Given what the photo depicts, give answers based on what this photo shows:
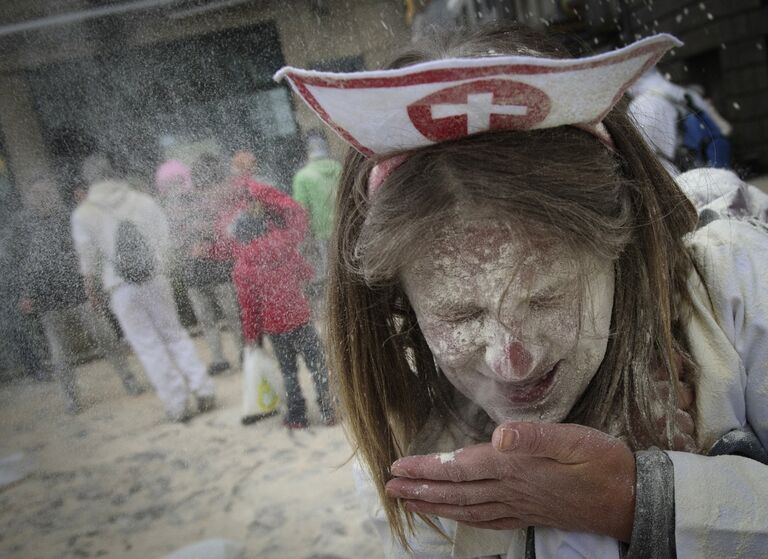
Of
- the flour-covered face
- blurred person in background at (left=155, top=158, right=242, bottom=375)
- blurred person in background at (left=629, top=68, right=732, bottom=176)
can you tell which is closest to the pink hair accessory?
the flour-covered face

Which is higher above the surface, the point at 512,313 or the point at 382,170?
the point at 382,170

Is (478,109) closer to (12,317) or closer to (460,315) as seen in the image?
(460,315)

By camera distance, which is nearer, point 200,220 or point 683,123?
point 200,220

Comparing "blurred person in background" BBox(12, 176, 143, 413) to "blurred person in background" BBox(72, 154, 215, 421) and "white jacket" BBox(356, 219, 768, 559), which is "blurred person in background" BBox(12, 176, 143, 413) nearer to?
"blurred person in background" BBox(72, 154, 215, 421)

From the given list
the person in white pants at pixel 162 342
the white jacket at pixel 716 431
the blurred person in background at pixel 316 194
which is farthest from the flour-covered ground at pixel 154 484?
the white jacket at pixel 716 431

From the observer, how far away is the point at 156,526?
2049mm

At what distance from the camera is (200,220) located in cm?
195

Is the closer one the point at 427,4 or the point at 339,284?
the point at 339,284

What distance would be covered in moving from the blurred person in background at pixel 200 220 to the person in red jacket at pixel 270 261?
0.05m

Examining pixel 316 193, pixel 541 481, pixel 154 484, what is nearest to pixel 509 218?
pixel 541 481

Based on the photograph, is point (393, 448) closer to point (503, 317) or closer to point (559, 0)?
point (503, 317)

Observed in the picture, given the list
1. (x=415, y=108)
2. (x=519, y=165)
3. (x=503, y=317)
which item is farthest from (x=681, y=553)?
(x=415, y=108)

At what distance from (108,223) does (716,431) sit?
1701mm

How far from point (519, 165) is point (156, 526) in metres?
1.91
